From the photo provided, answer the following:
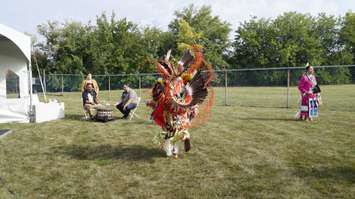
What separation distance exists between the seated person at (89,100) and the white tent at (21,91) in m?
0.94

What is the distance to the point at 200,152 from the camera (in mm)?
7062

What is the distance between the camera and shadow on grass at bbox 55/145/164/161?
22.4ft

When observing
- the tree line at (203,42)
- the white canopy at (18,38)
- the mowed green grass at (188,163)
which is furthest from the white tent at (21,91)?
the tree line at (203,42)

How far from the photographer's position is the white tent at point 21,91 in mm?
11297

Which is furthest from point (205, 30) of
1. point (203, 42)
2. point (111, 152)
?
point (111, 152)

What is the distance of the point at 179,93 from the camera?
6344mm

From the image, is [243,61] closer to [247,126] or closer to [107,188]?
[247,126]

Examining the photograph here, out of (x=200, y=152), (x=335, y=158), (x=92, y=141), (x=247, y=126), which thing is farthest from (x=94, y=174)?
(x=247, y=126)

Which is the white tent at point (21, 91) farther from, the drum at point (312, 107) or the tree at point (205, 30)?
the tree at point (205, 30)

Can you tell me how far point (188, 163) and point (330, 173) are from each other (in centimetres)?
215

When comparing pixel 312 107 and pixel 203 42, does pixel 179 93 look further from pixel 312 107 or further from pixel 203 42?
pixel 203 42

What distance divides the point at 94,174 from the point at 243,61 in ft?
136

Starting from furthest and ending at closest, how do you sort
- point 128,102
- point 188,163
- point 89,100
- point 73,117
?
point 73,117, point 89,100, point 128,102, point 188,163

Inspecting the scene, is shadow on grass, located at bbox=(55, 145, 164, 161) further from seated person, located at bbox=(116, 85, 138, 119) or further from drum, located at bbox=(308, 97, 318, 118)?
drum, located at bbox=(308, 97, 318, 118)
